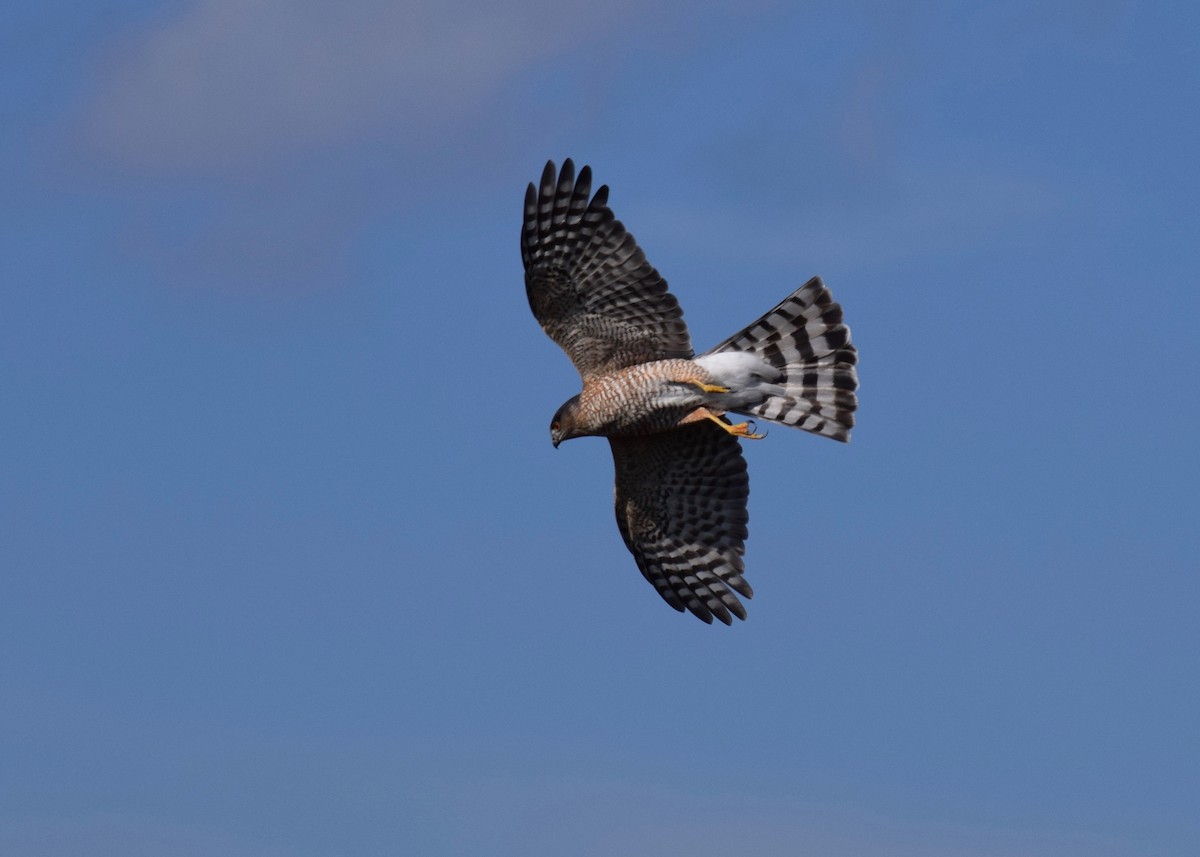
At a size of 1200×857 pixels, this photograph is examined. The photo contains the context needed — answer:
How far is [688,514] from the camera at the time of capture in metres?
18.5

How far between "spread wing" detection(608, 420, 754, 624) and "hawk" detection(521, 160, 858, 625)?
0.7 inches

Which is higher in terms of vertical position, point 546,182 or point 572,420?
point 546,182

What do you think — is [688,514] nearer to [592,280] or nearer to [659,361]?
[659,361]

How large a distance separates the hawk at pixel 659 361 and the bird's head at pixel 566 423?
12 mm

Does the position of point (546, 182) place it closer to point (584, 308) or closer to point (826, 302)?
point (584, 308)

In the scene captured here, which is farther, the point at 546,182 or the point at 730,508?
the point at 730,508

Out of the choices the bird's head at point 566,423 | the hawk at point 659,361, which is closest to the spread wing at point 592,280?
the hawk at point 659,361

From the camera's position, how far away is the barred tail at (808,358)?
17.3 meters

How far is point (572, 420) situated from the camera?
17.5m

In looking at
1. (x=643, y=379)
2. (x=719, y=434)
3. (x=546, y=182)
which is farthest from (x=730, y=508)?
(x=546, y=182)

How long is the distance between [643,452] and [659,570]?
1.20 meters

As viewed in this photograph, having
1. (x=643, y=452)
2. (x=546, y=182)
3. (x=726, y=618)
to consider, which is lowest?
(x=726, y=618)

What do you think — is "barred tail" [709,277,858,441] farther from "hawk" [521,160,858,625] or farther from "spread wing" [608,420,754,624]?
"spread wing" [608,420,754,624]

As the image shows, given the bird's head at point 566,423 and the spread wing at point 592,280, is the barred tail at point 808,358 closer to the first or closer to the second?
the spread wing at point 592,280
